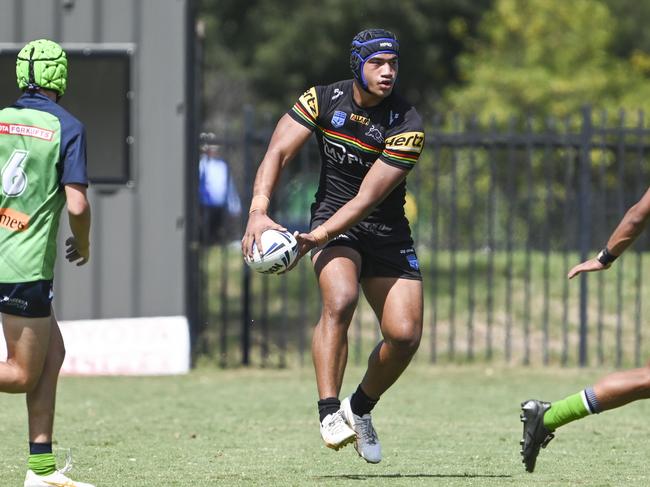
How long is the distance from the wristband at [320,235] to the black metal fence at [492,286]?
20.7 ft

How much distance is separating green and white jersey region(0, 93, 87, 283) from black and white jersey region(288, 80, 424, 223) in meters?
1.74

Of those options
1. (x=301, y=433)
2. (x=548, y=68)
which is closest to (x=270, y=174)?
(x=301, y=433)

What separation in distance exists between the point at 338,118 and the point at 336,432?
1714 mm

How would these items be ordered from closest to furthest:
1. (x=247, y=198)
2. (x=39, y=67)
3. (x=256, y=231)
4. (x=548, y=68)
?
(x=39, y=67) → (x=256, y=231) → (x=247, y=198) → (x=548, y=68)

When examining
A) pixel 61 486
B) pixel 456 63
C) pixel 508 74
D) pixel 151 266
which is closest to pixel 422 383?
pixel 151 266

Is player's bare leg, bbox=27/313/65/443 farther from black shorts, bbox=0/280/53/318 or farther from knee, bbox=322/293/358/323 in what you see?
knee, bbox=322/293/358/323

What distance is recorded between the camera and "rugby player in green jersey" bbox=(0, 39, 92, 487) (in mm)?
6129

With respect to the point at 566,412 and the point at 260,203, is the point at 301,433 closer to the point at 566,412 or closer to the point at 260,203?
the point at 260,203

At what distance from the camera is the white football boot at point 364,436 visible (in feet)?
24.2

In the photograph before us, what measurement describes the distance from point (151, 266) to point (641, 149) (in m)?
4.98

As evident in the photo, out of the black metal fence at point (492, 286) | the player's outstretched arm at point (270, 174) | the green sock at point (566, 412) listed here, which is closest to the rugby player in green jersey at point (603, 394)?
the green sock at point (566, 412)

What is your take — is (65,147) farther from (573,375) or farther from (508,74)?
(508,74)

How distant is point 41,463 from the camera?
6305mm

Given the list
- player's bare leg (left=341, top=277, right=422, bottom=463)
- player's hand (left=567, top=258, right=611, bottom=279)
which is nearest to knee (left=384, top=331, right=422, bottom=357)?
player's bare leg (left=341, top=277, right=422, bottom=463)
